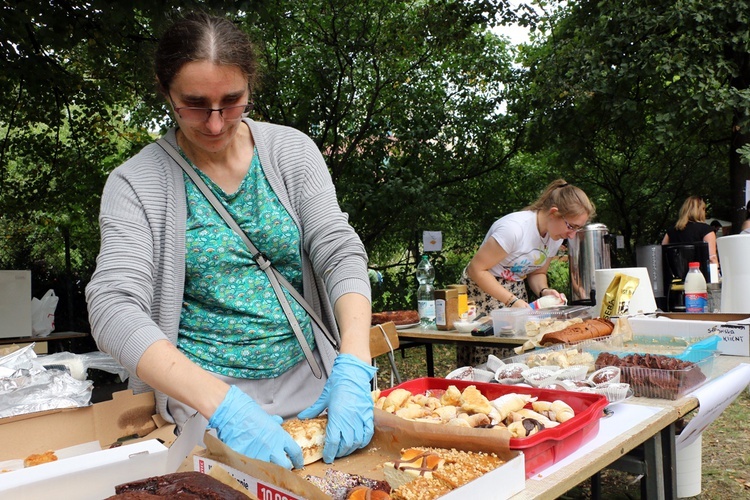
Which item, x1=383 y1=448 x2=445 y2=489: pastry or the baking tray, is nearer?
x1=383 y1=448 x2=445 y2=489: pastry

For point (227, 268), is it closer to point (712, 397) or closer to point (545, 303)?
point (712, 397)

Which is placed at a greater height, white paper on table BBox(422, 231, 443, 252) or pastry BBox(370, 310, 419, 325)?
white paper on table BBox(422, 231, 443, 252)

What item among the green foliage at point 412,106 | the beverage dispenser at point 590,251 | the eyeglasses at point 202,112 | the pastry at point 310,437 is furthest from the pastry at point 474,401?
the green foliage at point 412,106

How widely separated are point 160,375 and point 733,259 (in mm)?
2817

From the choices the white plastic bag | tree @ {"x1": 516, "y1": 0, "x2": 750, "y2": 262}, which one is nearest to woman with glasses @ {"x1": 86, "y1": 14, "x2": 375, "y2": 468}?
the white plastic bag

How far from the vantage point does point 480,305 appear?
435 centimetres

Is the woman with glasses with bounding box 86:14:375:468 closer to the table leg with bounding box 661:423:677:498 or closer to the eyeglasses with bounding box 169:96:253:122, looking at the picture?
the eyeglasses with bounding box 169:96:253:122

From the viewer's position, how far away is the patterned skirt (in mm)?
3930

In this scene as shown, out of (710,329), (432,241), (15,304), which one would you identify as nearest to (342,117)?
(432,241)

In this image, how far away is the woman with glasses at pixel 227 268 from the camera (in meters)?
1.43

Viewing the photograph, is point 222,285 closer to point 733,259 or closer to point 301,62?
point 733,259

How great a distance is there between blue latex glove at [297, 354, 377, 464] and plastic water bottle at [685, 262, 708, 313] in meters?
2.68

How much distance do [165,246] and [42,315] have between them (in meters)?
5.61

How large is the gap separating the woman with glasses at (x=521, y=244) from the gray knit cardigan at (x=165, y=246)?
87.8 inches
